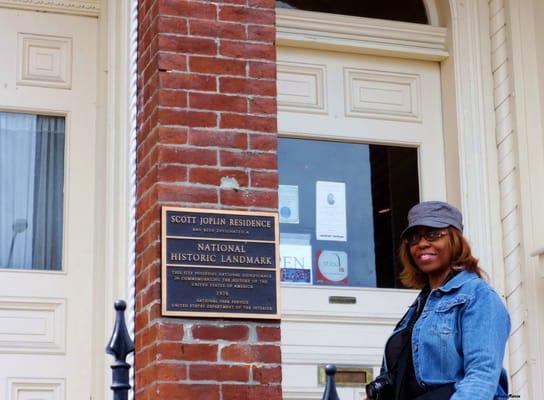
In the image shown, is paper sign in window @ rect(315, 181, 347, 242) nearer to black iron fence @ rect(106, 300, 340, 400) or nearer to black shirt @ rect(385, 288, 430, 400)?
black iron fence @ rect(106, 300, 340, 400)

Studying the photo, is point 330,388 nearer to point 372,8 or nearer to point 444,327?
point 444,327

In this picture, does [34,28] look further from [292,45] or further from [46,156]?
[292,45]

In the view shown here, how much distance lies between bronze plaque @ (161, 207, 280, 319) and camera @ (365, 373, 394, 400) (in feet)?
3.96

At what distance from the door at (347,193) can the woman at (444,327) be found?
10.7 feet

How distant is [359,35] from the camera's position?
315 inches

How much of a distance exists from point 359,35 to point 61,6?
197 cm

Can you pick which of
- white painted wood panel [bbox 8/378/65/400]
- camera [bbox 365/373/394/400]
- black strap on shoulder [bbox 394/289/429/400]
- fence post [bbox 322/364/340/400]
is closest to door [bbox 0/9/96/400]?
white painted wood panel [bbox 8/378/65/400]

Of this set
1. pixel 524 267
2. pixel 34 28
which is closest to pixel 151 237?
pixel 34 28

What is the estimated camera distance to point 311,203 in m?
7.74

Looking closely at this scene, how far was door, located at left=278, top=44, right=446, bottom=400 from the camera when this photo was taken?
7504 millimetres

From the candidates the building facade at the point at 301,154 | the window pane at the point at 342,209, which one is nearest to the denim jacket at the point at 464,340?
the building facade at the point at 301,154

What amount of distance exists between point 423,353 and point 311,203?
3.83 m

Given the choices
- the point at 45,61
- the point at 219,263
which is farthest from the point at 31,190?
the point at 219,263

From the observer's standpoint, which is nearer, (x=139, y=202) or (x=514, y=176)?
(x=139, y=202)
